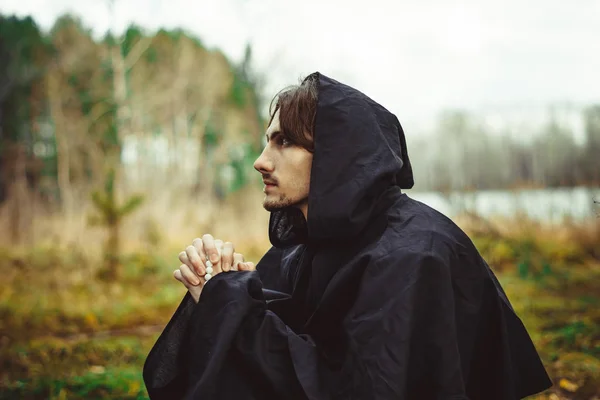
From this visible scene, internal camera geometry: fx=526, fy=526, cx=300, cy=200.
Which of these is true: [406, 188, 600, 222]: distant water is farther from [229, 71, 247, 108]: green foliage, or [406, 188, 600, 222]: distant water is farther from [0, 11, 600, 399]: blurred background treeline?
[229, 71, 247, 108]: green foliage

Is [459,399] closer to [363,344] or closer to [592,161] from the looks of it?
[363,344]

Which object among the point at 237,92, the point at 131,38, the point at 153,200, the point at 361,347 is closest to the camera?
the point at 361,347

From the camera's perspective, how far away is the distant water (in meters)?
9.57

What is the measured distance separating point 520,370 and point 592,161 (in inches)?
411

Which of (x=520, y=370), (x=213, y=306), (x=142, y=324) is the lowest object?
(x=142, y=324)

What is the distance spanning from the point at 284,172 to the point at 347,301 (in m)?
0.58

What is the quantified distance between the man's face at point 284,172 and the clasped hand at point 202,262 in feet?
0.91

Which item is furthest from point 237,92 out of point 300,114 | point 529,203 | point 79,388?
point 300,114

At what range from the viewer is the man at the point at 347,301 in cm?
172

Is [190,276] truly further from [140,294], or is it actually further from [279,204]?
[140,294]

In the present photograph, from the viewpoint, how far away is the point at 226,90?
23.4 meters

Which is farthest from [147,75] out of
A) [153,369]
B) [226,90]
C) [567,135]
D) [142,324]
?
[153,369]

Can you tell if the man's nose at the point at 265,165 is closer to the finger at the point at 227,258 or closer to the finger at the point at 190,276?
the finger at the point at 227,258

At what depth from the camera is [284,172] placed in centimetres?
211
